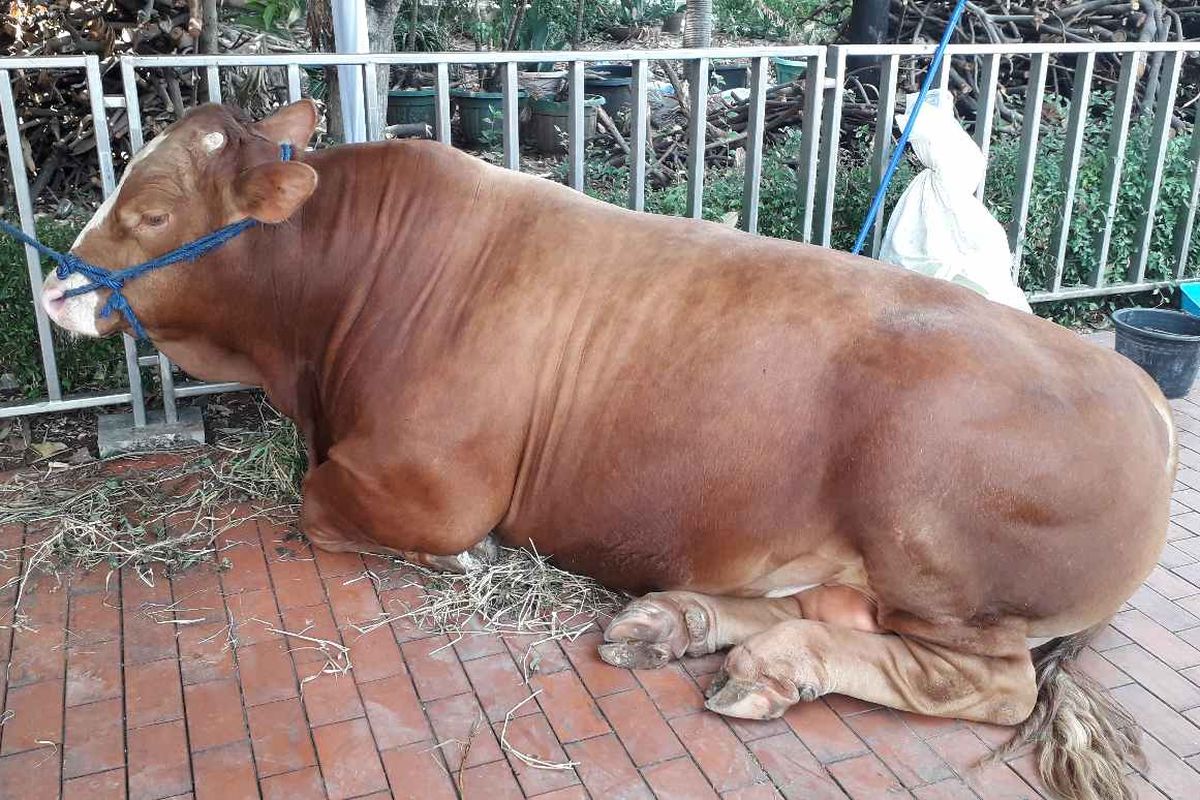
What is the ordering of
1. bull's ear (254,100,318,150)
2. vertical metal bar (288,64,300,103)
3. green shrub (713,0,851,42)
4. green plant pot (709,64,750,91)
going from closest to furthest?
bull's ear (254,100,318,150), vertical metal bar (288,64,300,103), green plant pot (709,64,750,91), green shrub (713,0,851,42)

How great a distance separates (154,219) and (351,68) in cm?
139

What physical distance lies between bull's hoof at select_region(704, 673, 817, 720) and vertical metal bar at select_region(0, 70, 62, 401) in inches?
118

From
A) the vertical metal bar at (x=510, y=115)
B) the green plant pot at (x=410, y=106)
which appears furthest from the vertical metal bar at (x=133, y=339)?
the green plant pot at (x=410, y=106)

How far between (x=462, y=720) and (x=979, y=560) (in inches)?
57.2

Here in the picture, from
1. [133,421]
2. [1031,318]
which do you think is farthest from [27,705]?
[1031,318]

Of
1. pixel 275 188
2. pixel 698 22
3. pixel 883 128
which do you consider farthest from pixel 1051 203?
pixel 698 22

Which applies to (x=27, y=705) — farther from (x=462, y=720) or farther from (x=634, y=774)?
(x=634, y=774)

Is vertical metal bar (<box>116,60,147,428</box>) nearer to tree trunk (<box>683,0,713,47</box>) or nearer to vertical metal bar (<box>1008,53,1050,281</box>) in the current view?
vertical metal bar (<box>1008,53,1050,281</box>)

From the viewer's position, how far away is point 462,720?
10.2ft

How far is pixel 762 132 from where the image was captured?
553cm

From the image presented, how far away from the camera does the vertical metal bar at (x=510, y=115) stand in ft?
15.6

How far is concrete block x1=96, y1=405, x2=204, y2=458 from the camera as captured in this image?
466cm

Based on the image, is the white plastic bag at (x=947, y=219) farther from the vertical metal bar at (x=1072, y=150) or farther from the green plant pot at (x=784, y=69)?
the green plant pot at (x=784, y=69)

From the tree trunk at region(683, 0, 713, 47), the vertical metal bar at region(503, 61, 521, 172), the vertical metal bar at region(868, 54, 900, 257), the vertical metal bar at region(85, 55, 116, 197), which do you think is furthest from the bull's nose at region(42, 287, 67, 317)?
the tree trunk at region(683, 0, 713, 47)
